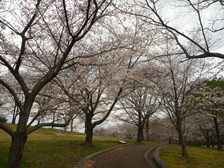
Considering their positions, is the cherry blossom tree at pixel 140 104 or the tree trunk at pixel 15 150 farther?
the cherry blossom tree at pixel 140 104

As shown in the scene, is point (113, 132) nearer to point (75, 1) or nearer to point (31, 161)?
point (31, 161)

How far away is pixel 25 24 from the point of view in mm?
6480

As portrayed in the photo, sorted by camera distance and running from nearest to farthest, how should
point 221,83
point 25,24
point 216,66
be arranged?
1. point 25,24
2. point 216,66
3. point 221,83

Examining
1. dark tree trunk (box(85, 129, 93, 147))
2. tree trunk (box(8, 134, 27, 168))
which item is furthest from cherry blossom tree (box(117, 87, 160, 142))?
tree trunk (box(8, 134, 27, 168))

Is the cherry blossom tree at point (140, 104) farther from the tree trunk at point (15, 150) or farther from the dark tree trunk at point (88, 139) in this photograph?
the tree trunk at point (15, 150)

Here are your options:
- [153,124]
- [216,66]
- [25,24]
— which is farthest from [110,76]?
[153,124]

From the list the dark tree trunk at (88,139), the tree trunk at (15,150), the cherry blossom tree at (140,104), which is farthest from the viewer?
the cherry blossom tree at (140,104)

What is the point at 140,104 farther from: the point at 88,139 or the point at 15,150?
the point at 15,150

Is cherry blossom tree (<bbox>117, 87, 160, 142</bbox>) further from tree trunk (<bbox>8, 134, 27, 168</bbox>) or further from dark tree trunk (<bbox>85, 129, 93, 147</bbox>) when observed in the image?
tree trunk (<bbox>8, 134, 27, 168</bbox>)

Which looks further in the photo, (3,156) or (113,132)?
(113,132)

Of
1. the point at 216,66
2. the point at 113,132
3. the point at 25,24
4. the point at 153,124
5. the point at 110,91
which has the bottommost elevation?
the point at 113,132

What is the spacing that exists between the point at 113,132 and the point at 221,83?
1415 inches

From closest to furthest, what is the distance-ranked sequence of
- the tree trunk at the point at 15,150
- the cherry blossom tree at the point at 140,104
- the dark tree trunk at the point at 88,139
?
the tree trunk at the point at 15,150, the dark tree trunk at the point at 88,139, the cherry blossom tree at the point at 140,104

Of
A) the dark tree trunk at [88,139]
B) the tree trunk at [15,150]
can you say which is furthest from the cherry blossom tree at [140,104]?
the tree trunk at [15,150]
